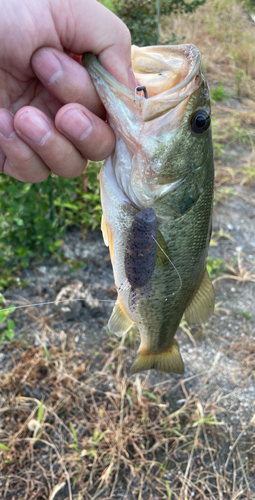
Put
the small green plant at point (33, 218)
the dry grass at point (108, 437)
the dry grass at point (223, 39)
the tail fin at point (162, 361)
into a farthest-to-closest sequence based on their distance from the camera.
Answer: the dry grass at point (223, 39)
the small green plant at point (33, 218)
the dry grass at point (108, 437)
the tail fin at point (162, 361)

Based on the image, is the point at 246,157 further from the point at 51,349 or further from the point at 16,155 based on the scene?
the point at 16,155

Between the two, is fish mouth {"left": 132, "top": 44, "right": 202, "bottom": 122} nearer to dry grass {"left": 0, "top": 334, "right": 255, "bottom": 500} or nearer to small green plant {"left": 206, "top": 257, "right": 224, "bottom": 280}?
dry grass {"left": 0, "top": 334, "right": 255, "bottom": 500}

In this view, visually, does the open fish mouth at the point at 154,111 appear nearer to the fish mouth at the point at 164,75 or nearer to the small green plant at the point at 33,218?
the fish mouth at the point at 164,75

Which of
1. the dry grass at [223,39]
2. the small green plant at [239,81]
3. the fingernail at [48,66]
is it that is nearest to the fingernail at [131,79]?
the fingernail at [48,66]

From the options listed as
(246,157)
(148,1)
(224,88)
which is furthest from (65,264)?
(224,88)

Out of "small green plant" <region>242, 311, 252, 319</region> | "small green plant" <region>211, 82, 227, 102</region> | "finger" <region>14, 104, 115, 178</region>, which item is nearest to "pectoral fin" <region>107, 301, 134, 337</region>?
"finger" <region>14, 104, 115, 178</region>

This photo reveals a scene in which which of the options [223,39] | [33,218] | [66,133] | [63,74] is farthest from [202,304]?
[223,39]
